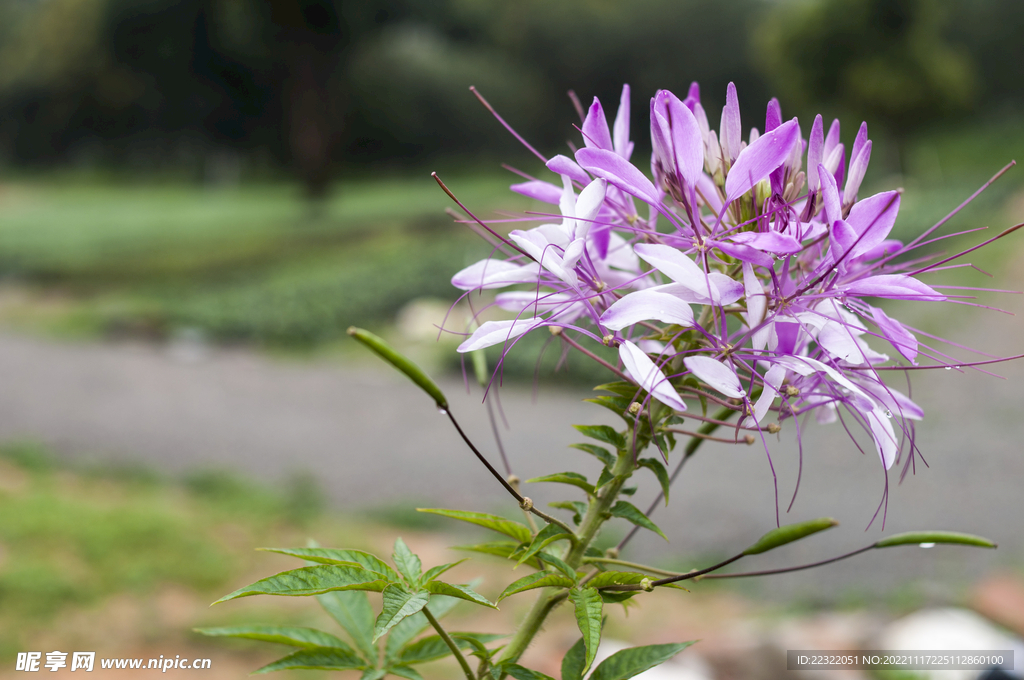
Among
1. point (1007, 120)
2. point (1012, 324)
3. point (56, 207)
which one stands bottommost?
point (1012, 324)

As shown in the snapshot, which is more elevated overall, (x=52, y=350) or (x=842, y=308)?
(x=52, y=350)

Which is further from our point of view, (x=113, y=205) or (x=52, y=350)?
(x=113, y=205)

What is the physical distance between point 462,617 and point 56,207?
35.4 ft

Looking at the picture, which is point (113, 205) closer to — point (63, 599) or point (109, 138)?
point (109, 138)

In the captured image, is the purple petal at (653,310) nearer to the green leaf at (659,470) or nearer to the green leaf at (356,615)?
the green leaf at (659,470)

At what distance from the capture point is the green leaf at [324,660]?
24.5 inches

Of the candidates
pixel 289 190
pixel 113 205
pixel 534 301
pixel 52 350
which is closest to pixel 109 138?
pixel 113 205

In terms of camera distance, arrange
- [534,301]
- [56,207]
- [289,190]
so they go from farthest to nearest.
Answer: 1. [289,190]
2. [56,207]
3. [534,301]

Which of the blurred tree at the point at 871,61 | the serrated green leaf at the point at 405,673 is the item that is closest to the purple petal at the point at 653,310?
the serrated green leaf at the point at 405,673

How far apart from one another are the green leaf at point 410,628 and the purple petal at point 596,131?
456mm

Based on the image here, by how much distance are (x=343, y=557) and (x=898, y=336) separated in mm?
472

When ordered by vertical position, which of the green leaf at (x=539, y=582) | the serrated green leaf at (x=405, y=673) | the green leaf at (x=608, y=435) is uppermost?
the green leaf at (x=608, y=435)

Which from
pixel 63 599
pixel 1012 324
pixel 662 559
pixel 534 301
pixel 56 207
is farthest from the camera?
pixel 56 207

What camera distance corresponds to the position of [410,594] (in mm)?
554
